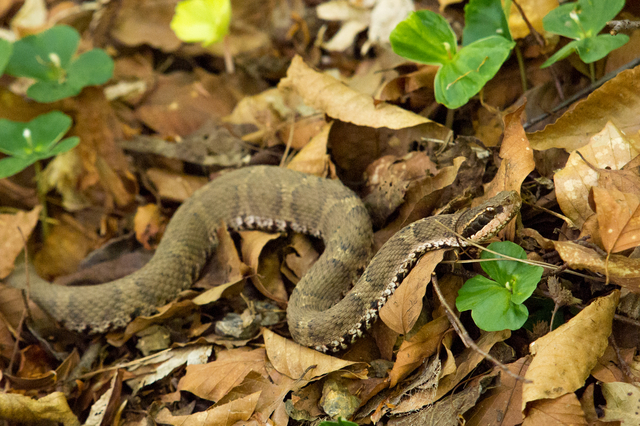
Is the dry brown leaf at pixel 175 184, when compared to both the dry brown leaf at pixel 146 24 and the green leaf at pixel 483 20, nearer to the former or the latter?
the dry brown leaf at pixel 146 24

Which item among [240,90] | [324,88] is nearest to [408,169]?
[324,88]

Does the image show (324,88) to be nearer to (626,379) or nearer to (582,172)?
(582,172)

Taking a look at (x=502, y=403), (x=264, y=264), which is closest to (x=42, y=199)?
(x=264, y=264)

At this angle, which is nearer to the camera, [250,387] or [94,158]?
[250,387]

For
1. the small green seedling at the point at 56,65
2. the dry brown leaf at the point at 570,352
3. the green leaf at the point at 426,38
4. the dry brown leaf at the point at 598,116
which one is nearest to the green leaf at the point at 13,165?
the small green seedling at the point at 56,65

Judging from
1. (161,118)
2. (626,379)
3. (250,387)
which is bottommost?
(250,387)

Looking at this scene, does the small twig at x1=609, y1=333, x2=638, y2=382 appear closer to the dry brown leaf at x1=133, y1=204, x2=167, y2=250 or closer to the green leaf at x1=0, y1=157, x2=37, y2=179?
the dry brown leaf at x1=133, y1=204, x2=167, y2=250

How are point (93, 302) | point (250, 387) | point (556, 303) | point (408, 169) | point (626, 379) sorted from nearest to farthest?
point (626, 379) → point (556, 303) → point (250, 387) → point (408, 169) → point (93, 302)
